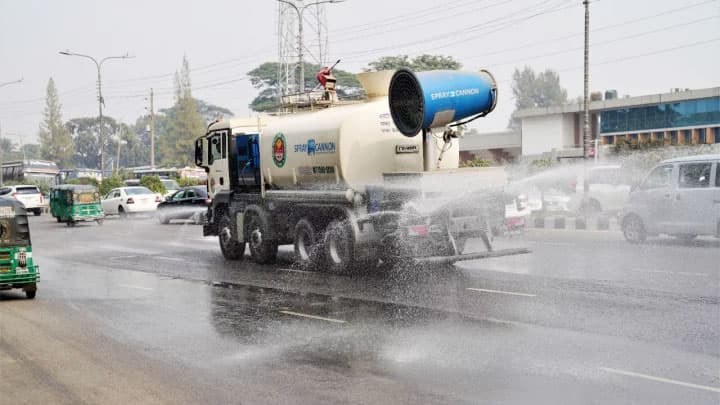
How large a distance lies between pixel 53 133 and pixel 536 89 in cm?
7585

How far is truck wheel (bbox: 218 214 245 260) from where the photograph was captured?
18.6 m

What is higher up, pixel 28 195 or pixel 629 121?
pixel 629 121

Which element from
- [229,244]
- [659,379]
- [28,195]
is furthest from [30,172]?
[659,379]

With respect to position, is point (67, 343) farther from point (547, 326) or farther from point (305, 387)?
point (547, 326)

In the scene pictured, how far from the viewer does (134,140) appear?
14462 centimetres

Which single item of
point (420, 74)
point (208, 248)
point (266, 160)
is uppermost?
point (420, 74)

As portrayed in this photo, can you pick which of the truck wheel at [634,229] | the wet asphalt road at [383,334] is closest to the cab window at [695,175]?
the wet asphalt road at [383,334]

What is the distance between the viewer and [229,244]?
18.6m

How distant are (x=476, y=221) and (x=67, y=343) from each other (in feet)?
22.9

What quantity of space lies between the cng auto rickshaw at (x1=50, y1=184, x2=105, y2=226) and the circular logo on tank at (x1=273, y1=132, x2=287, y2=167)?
19.9 meters

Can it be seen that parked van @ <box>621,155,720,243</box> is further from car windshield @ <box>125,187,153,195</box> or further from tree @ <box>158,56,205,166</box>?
tree @ <box>158,56,205,166</box>

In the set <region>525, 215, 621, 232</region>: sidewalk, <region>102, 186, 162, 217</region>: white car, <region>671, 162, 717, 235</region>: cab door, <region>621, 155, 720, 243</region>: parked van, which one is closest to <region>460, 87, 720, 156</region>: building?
<region>525, 215, 621, 232</region>: sidewalk

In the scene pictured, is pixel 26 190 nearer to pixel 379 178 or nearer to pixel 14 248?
pixel 14 248

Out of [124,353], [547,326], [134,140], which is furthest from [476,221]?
[134,140]
